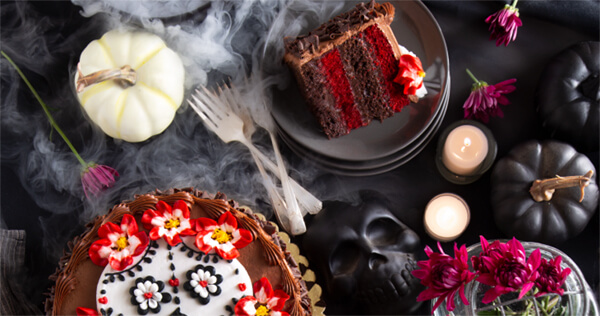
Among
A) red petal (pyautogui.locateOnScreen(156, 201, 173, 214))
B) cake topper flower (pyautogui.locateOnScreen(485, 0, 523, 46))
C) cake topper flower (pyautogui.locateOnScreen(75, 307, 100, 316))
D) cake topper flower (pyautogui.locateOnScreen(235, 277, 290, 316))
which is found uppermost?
cake topper flower (pyautogui.locateOnScreen(485, 0, 523, 46))

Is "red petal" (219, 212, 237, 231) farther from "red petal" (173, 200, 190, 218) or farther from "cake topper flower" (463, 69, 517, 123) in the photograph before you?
"cake topper flower" (463, 69, 517, 123)

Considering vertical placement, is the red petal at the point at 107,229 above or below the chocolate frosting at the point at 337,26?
below

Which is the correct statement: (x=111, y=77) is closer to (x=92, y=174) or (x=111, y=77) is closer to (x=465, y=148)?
A: (x=92, y=174)

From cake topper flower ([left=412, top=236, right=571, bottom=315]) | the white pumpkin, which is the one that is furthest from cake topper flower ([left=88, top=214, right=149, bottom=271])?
cake topper flower ([left=412, top=236, right=571, bottom=315])

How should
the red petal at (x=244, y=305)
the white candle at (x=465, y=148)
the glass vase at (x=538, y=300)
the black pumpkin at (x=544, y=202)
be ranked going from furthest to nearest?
1. the white candle at (x=465, y=148)
2. the black pumpkin at (x=544, y=202)
3. the red petal at (x=244, y=305)
4. the glass vase at (x=538, y=300)

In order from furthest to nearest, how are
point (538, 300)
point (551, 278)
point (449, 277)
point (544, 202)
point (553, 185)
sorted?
point (544, 202) → point (553, 185) → point (538, 300) → point (449, 277) → point (551, 278)

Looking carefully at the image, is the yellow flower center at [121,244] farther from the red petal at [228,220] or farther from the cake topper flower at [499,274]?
the cake topper flower at [499,274]

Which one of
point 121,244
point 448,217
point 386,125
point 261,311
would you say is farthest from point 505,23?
point 121,244

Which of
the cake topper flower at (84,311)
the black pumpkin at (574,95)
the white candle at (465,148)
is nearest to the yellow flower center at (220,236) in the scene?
the cake topper flower at (84,311)
